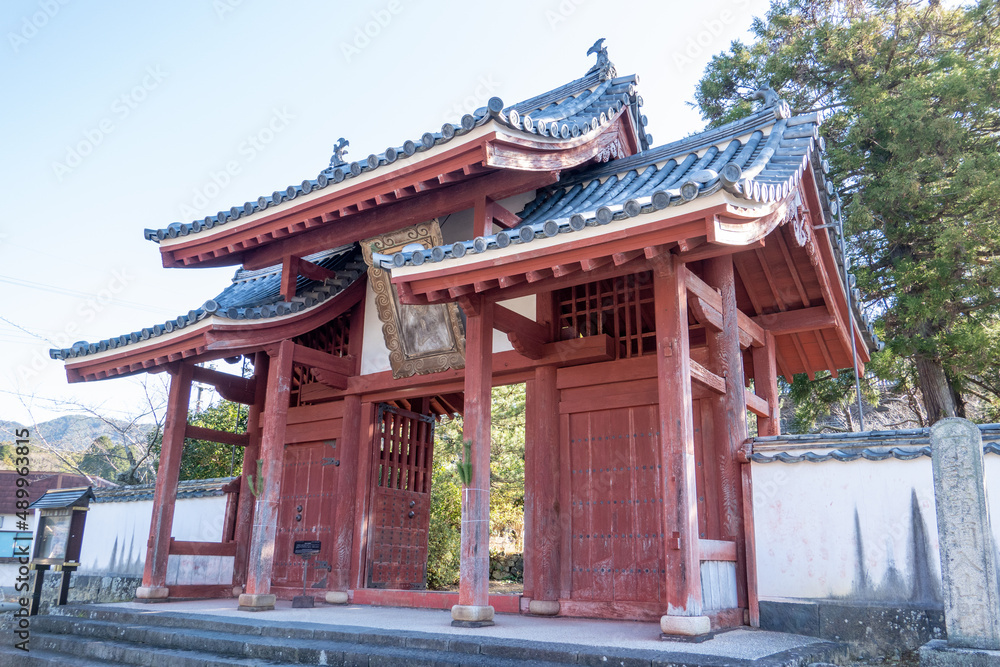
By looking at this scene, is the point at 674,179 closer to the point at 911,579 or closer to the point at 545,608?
the point at 911,579

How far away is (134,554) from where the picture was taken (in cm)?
1070

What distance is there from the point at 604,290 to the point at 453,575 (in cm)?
988

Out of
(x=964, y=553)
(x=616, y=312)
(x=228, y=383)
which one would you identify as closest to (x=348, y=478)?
(x=228, y=383)

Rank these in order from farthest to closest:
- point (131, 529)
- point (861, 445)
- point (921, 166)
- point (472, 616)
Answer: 1. point (921, 166)
2. point (131, 529)
3. point (861, 445)
4. point (472, 616)

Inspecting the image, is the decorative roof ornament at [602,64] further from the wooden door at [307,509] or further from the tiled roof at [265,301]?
the wooden door at [307,509]

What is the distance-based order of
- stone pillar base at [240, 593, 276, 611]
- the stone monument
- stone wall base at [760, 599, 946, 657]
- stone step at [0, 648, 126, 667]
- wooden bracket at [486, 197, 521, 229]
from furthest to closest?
wooden bracket at [486, 197, 521, 229] < stone pillar base at [240, 593, 276, 611] < stone step at [0, 648, 126, 667] < stone wall base at [760, 599, 946, 657] < the stone monument

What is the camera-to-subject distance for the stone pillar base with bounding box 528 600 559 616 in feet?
22.6

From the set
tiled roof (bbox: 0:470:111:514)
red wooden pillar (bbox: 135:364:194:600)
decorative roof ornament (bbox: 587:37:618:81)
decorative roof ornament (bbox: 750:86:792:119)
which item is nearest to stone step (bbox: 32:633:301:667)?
red wooden pillar (bbox: 135:364:194:600)

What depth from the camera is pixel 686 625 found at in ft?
15.8

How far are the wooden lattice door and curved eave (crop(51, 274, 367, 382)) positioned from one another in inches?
61.3

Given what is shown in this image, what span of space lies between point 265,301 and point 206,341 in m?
1.34

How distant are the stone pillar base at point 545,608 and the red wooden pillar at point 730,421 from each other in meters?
1.77

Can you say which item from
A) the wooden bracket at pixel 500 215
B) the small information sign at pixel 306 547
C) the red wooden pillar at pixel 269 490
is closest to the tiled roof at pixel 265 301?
the red wooden pillar at pixel 269 490

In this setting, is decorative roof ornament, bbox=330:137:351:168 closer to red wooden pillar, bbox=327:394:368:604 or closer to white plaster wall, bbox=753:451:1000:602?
red wooden pillar, bbox=327:394:368:604
